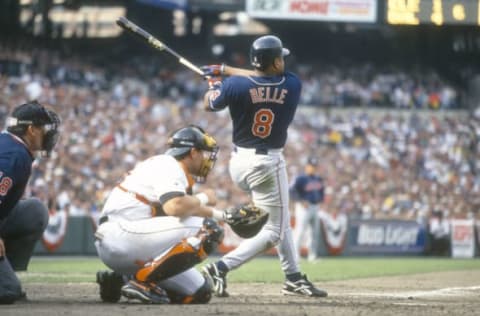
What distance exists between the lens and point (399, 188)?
25.8 metres

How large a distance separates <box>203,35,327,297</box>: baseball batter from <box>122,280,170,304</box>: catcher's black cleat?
97 centimetres

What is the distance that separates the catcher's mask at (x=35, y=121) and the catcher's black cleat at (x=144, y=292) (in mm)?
1193

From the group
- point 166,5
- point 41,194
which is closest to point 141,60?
point 166,5

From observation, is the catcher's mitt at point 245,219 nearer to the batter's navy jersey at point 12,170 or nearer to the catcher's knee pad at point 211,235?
the catcher's knee pad at point 211,235

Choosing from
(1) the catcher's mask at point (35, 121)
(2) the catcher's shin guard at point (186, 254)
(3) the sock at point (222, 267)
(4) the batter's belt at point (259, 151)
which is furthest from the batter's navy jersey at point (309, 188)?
(2) the catcher's shin guard at point (186, 254)

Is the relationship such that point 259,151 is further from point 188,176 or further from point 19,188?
point 19,188

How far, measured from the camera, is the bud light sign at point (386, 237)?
73.8 ft

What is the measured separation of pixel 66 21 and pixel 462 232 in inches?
508

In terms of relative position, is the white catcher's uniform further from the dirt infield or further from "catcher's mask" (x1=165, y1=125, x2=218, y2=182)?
the dirt infield

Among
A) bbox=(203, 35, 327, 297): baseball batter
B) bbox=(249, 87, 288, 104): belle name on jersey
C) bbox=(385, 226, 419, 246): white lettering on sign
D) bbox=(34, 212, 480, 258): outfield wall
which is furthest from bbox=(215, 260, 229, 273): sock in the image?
bbox=(385, 226, 419, 246): white lettering on sign

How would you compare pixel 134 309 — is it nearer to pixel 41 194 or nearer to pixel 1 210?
pixel 1 210


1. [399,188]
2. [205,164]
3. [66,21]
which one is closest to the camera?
[205,164]

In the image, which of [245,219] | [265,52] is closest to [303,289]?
[245,219]

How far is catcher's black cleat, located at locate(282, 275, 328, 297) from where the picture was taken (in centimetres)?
822
